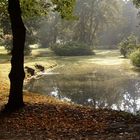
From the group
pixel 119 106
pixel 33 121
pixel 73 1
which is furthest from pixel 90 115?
pixel 119 106

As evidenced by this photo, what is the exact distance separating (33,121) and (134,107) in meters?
11.3

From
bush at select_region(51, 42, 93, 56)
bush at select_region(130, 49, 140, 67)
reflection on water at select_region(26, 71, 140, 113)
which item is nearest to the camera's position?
reflection on water at select_region(26, 71, 140, 113)

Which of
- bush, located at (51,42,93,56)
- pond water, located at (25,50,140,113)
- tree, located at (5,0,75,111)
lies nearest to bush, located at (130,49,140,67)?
pond water, located at (25,50,140,113)

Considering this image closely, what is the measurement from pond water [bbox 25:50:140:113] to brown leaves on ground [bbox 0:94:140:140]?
772 cm

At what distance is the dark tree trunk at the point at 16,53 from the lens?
1695 centimetres

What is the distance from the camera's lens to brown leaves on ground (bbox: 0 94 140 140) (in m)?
13.0

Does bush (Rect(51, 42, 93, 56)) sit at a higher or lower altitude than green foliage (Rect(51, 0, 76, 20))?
lower

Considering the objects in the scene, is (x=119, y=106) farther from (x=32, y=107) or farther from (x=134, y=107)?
(x=32, y=107)

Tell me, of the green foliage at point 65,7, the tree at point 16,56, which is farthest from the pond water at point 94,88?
the tree at point 16,56

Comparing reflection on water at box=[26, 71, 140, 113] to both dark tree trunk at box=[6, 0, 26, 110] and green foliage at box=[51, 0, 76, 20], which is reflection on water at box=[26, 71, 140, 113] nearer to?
green foliage at box=[51, 0, 76, 20]

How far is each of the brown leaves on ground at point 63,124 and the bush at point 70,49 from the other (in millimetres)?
59515

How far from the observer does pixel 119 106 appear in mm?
26875

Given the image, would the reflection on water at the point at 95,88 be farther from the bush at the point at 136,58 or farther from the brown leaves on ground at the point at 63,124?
the brown leaves on ground at the point at 63,124

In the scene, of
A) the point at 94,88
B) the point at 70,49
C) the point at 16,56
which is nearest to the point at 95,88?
the point at 94,88
